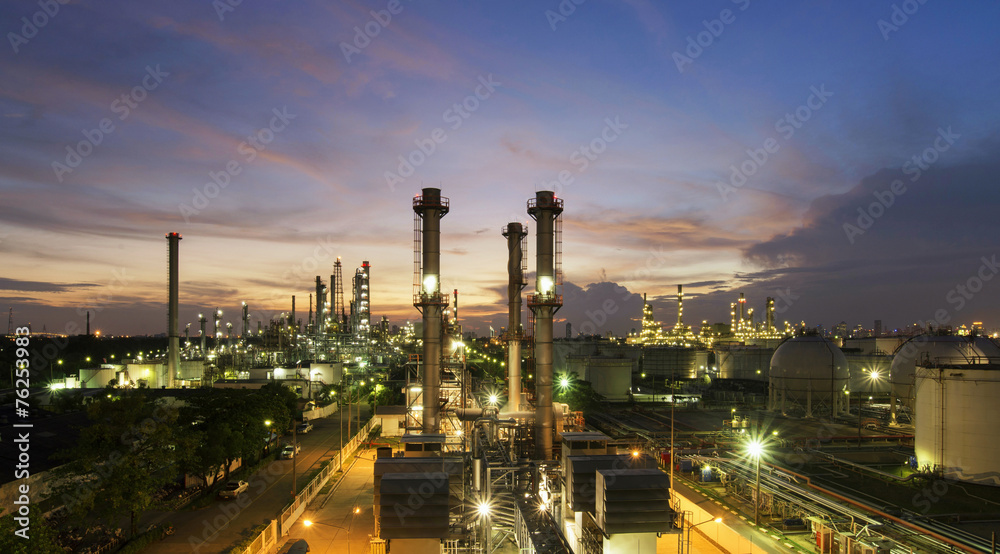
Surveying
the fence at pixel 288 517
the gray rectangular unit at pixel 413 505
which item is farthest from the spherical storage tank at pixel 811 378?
the gray rectangular unit at pixel 413 505

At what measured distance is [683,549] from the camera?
2391cm

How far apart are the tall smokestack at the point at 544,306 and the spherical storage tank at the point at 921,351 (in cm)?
3874

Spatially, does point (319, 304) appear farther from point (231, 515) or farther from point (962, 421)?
point (962, 421)

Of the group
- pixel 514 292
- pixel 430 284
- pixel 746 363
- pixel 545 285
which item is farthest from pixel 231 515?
pixel 746 363

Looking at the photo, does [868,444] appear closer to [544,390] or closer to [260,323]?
[544,390]

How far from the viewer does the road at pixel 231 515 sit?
24.1 meters

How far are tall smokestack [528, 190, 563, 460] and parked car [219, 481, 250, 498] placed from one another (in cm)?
1671

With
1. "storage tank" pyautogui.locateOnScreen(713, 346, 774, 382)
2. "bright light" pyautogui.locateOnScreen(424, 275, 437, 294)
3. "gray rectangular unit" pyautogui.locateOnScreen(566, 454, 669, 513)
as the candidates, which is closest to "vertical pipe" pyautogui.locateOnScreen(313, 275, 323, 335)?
"storage tank" pyautogui.locateOnScreen(713, 346, 774, 382)

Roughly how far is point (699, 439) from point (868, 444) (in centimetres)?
1414

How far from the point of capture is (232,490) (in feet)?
101

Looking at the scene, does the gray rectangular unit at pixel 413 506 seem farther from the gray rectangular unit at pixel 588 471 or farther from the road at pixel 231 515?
the road at pixel 231 515

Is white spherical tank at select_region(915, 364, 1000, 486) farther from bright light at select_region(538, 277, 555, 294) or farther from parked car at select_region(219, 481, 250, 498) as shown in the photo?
parked car at select_region(219, 481, 250, 498)

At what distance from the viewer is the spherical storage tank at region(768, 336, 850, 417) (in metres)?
60.5

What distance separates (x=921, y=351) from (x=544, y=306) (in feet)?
136
